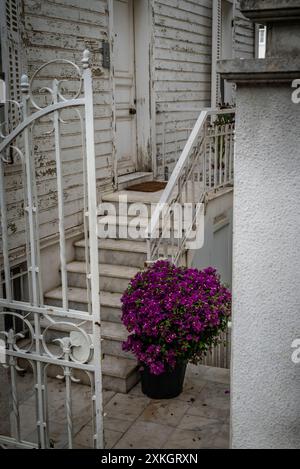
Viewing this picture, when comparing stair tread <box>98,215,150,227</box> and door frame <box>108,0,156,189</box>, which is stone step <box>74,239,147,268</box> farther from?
door frame <box>108,0,156,189</box>

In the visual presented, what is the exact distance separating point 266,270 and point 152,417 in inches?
89.1

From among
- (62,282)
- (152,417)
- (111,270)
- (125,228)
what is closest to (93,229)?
(62,282)

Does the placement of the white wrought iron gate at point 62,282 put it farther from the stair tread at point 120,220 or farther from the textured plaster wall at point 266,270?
the stair tread at point 120,220

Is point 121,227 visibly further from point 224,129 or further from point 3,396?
point 3,396

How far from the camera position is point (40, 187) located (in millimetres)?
5328

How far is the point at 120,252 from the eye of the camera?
18.5ft

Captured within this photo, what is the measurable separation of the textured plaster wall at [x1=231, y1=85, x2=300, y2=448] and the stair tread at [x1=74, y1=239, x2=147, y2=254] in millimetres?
3192

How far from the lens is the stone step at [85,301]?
200 inches

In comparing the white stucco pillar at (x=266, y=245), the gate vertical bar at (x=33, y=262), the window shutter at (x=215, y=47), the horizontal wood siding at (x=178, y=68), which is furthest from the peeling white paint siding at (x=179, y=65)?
the white stucco pillar at (x=266, y=245)

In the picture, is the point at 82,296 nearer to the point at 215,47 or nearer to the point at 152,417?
the point at 152,417

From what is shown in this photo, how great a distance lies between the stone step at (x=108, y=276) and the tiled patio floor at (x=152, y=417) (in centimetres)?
108

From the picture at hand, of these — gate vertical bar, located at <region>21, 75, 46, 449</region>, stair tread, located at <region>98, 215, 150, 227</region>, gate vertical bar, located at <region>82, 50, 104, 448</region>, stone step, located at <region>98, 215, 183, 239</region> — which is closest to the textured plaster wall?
gate vertical bar, located at <region>82, 50, 104, 448</region>

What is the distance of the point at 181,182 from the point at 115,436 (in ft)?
8.18

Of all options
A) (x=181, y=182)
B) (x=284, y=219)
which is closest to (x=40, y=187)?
(x=181, y=182)
